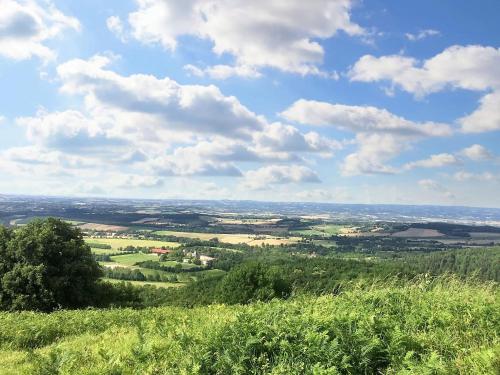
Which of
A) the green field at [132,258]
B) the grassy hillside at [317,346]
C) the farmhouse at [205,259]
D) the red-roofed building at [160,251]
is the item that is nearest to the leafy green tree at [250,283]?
the grassy hillside at [317,346]

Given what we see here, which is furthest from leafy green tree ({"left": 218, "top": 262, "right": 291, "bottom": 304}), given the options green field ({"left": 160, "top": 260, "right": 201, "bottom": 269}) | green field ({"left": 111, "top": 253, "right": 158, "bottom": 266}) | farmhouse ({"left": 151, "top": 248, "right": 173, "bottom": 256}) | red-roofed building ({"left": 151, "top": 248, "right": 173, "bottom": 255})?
red-roofed building ({"left": 151, "top": 248, "right": 173, "bottom": 255})

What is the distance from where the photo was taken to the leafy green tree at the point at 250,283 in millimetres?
29156

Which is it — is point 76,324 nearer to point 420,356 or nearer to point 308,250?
point 420,356

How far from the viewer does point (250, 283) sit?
31.0 meters

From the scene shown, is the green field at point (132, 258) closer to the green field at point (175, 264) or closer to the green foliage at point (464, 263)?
the green field at point (175, 264)

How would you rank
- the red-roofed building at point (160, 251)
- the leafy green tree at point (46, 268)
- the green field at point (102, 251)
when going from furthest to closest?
the red-roofed building at point (160, 251) < the green field at point (102, 251) < the leafy green tree at point (46, 268)

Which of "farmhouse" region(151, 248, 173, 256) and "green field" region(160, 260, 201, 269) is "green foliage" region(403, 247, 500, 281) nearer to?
"green field" region(160, 260, 201, 269)

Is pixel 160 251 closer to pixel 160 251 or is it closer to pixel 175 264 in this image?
pixel 160 251

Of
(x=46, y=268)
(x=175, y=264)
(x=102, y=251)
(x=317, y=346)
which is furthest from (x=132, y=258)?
(x=317, y=346)

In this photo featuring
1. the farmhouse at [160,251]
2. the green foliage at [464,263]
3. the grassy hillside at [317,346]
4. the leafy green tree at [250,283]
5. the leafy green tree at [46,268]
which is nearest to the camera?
the grassy hillside at [317,346]

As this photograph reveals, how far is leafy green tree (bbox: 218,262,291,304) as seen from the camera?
29.2 meters

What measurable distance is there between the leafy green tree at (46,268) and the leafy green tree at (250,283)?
1352 centimetres

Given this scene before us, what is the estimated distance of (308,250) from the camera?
15262 cm

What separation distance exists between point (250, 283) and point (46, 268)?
17058 mm
